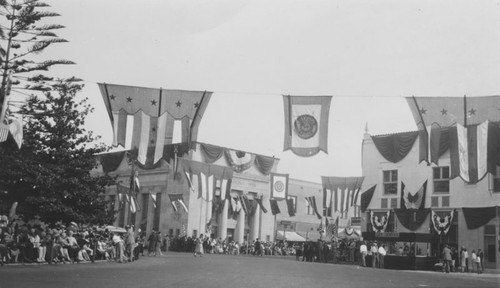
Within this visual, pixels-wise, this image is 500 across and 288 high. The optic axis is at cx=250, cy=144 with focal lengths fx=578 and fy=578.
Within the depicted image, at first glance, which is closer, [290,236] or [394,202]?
[394,202]

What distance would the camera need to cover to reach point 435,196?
1420 inches

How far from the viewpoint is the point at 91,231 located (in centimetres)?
2820

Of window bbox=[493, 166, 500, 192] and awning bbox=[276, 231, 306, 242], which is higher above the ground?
window bbox=[493, 166, 500, 192]

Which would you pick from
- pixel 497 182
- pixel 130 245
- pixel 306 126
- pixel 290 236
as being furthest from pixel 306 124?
pixel 290 236

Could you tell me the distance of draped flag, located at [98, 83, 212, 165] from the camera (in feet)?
67.8

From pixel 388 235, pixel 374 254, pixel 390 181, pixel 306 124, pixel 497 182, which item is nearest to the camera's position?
pixel 306 124

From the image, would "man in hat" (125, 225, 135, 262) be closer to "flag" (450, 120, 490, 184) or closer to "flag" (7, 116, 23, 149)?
"flag" (7, 116, 23, 149)

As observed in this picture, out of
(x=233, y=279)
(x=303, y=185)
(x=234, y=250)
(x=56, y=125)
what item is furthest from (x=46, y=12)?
(x=303, y=185)

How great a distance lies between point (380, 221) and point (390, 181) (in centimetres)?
284

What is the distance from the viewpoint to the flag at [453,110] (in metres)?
19.7

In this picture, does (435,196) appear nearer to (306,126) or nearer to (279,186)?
(279,186)

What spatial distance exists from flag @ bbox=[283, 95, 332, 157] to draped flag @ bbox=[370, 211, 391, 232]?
17.5 m

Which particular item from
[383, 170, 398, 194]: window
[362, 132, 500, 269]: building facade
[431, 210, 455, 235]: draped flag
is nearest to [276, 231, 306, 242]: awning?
[362, 132, 500, 269]: building facade

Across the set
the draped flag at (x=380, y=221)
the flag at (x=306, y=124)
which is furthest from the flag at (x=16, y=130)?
the draped flag at (x=380, y=221)
